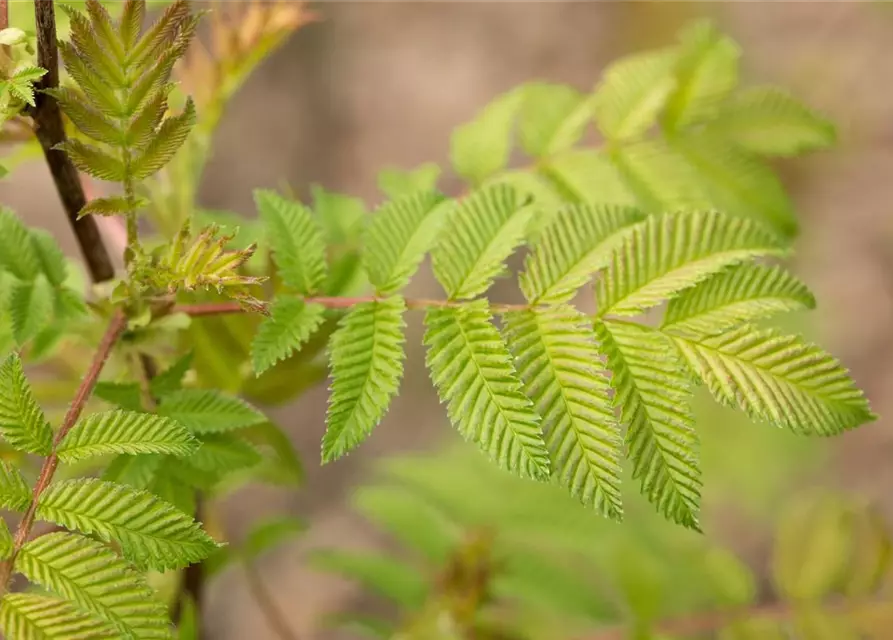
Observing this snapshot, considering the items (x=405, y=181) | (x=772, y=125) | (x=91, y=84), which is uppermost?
(x=772, y=125)

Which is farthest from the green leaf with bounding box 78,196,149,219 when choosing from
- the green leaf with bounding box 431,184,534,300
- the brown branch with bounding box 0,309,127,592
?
the green leaf with bounding box 431,184,534,300

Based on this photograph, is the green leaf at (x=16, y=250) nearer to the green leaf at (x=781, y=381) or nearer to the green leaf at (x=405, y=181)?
the green leaf at (x=405, y=181)

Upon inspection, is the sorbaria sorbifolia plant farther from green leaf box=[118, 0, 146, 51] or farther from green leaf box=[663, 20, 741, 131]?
green leaf box=[663, 20, 741, 131]

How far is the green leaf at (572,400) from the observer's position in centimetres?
98

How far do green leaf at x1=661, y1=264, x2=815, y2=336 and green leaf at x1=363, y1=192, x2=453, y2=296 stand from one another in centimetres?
38

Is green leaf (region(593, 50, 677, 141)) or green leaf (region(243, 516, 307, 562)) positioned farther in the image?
green leaf (region(243, 516, 307, 562))

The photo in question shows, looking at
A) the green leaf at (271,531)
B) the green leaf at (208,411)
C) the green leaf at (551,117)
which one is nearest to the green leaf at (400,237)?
the green leaf at (208,411)

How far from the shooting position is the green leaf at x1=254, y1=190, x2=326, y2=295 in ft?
4.09

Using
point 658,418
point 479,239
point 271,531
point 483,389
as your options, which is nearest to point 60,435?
point 483,389

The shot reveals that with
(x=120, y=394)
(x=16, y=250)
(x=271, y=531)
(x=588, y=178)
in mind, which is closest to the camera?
(x=120, y=394)

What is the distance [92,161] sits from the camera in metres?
1.04

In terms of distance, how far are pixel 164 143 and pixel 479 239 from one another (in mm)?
463

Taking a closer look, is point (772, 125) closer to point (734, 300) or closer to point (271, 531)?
point (734, 300)

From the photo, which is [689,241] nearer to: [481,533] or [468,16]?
[481,533]
